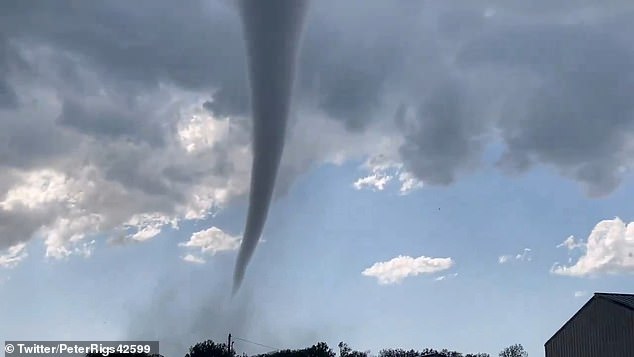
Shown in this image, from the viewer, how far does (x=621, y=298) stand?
2447 inches

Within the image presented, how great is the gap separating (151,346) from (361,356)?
11335cm

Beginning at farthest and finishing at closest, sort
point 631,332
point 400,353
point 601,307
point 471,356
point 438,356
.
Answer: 1. point 400,353
2. point 471,356
3. point 438,356
4. point 601,307
5. point 631,332

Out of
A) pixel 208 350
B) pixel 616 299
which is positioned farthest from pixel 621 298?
pixel 208 350

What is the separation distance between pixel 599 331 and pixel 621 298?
3.75 meters

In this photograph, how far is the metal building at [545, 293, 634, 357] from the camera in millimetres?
57781

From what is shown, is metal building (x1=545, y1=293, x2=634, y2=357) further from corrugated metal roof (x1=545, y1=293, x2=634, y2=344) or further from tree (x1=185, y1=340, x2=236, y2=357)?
tree (x1=185, y1=340, x2=236, y2=357)

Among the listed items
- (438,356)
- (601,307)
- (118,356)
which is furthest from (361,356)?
(601,307)

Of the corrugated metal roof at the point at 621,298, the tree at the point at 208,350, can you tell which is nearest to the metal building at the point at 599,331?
the corrugated metal roof at the point at 621,298

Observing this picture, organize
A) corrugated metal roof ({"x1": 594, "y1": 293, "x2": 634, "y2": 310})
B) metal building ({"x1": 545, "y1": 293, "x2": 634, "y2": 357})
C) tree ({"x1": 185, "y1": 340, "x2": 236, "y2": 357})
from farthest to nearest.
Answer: tree ({"x1": 185, "y1": 340, "x2": 236, "y2": 357}) → corrugated metal roof ({"x1": 594, "y1": 293, "x2": 634, "y2": 310}) → metal building ({"x1": 545, "y1": 293, "x2": 634, "y2": 357})

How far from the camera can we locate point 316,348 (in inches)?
5763

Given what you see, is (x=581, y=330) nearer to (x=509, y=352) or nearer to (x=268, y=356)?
(x=268, y=356)

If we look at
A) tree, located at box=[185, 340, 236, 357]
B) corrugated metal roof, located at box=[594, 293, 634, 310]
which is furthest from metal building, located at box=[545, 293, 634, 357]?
tree, located at box=[185, 340, 236, 357]

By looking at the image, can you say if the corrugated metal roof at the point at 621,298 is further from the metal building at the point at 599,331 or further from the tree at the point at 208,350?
the tree at the point at 208,350

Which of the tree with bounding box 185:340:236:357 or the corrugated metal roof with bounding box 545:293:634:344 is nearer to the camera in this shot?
the corrugated metal roof with bounding box 545:293:634:344
